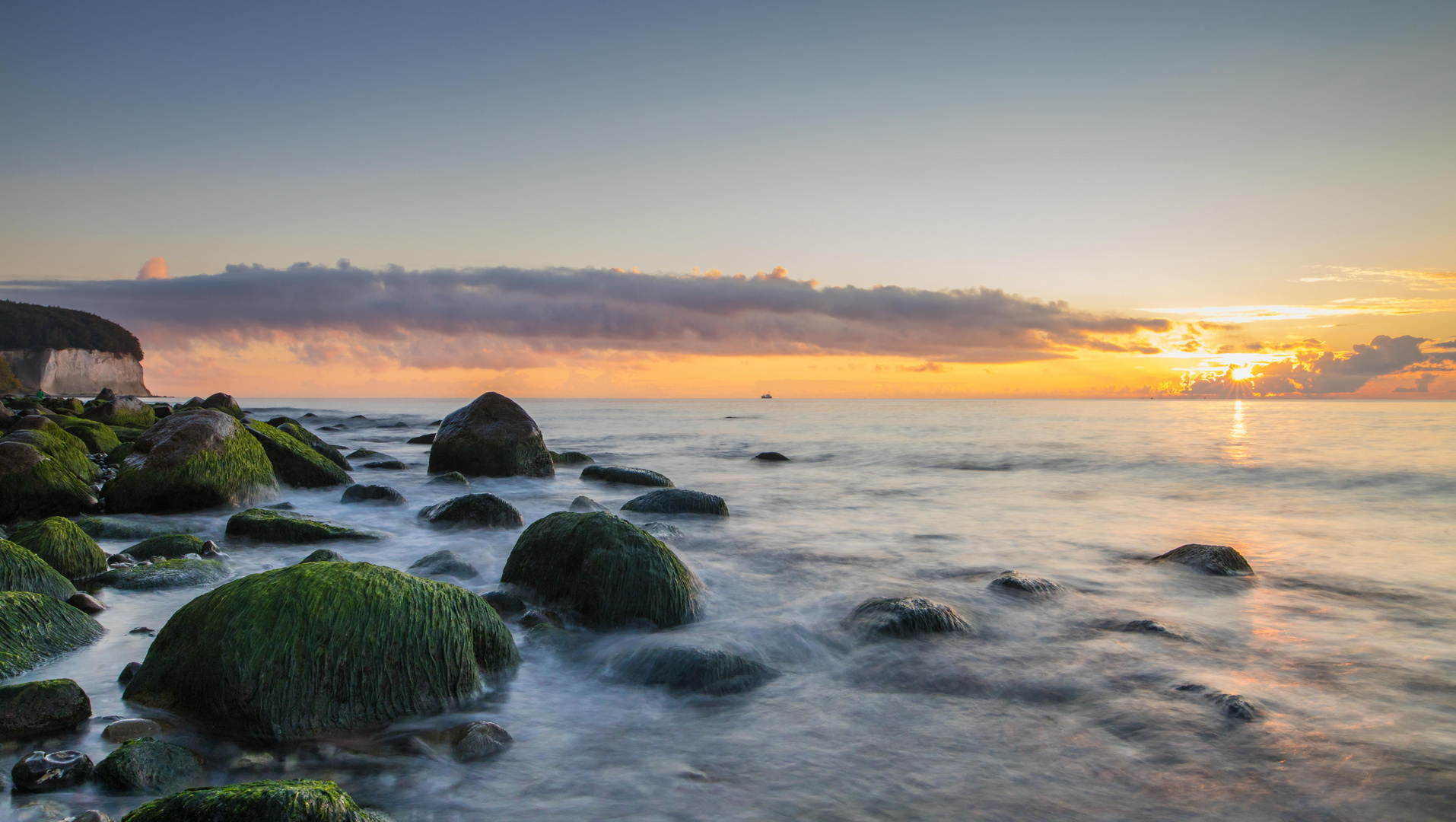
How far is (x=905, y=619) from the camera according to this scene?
5.73 m

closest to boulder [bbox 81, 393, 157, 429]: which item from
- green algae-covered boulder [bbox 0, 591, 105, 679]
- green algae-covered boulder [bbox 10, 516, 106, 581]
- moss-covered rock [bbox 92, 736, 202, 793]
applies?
green algae-covered boulder [bbox 10, 516, 106, 581]

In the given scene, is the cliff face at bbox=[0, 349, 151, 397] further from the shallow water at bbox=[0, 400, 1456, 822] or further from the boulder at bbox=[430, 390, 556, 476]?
the shallow water at bbox=[0, 400, 1456, 822]

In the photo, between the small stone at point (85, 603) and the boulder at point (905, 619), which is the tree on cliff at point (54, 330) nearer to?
the small stone at point (85, 603)

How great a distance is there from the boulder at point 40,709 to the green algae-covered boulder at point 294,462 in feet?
27.8

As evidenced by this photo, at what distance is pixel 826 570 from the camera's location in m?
8.05

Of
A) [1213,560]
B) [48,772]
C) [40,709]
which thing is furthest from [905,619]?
[40,709]

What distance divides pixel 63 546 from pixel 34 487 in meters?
3.39

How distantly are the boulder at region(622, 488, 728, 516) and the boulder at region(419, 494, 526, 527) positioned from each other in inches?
74.9

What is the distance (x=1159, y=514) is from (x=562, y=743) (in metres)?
11.9

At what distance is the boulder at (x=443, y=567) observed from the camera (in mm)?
6684

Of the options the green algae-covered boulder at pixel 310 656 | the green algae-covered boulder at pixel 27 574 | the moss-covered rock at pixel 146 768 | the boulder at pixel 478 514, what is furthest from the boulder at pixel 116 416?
the moss-covered rock at pixel 146 768

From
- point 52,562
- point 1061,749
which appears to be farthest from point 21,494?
point 1061,749

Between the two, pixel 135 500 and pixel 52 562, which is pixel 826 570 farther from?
pixel 135 500

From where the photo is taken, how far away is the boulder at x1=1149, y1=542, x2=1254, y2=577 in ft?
25.6
